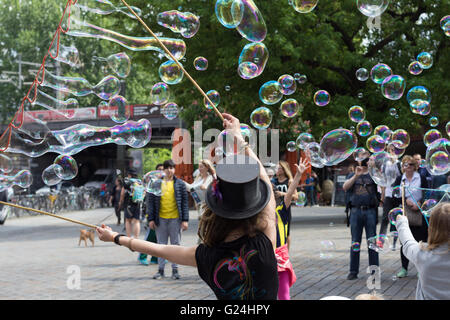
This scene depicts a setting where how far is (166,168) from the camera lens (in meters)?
8.43

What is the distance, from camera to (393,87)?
Result: 7344mm

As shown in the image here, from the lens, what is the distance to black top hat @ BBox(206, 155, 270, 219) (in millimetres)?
2264

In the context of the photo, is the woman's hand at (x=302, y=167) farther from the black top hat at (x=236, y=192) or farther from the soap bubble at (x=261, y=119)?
the black top hat at (x=236, y=192)

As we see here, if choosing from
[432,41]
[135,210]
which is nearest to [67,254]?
[135,210]

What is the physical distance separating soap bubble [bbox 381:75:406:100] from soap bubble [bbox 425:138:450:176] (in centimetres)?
112

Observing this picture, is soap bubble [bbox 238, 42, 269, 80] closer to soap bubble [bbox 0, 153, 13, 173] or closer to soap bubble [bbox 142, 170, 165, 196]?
soap bubble [bbox 142, 170, 165, 196]

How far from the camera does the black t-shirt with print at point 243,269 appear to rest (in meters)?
2.35

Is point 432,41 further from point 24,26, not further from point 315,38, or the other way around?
point 24,26

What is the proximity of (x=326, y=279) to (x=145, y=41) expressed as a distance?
4130 mm

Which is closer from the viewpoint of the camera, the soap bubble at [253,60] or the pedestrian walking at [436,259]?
the pedestrian walking at [436,259]

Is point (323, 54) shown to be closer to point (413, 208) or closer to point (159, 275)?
point (413, 208)

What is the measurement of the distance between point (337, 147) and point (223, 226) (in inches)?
170

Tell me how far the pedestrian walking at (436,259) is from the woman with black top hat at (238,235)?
1.07 meters

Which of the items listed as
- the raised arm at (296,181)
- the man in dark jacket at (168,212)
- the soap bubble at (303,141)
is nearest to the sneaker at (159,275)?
the man in dark jacket at (168,212)
